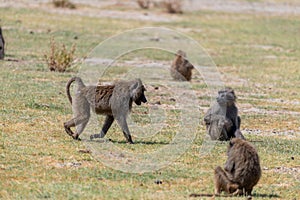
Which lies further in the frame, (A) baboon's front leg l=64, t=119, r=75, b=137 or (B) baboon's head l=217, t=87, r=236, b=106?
(B) baboon's head l=217, t=87, r=236, b=106

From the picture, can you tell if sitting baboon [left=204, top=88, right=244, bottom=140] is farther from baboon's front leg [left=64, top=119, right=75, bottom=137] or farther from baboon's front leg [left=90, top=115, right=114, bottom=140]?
baboon's front leg [left=64, top=119, right=75, bottom=137]

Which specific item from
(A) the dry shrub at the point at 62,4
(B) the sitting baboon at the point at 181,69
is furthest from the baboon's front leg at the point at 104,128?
(A) the dry shrub at the point at 62,4

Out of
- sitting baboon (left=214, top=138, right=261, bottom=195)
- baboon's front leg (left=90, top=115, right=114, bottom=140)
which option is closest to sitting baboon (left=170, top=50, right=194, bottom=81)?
baboon's front leg (left=90, top=115, right=114, bottom=140)

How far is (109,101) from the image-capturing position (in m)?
12.8

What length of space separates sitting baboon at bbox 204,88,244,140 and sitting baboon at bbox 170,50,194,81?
28.6 ft

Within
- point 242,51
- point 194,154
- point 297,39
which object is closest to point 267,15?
point 297,39

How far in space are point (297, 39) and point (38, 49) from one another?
11.6 m

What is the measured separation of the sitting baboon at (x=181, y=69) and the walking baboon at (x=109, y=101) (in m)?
9.79

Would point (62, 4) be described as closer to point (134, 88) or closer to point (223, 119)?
point (223, 119)

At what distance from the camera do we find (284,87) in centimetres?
2236

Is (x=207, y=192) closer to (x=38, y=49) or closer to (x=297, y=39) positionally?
(x=38, y=49)

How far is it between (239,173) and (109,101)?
369cm

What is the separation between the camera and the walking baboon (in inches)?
504

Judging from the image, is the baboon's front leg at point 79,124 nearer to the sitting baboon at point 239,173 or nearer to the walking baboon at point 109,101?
the walking baboon at point 109,101
